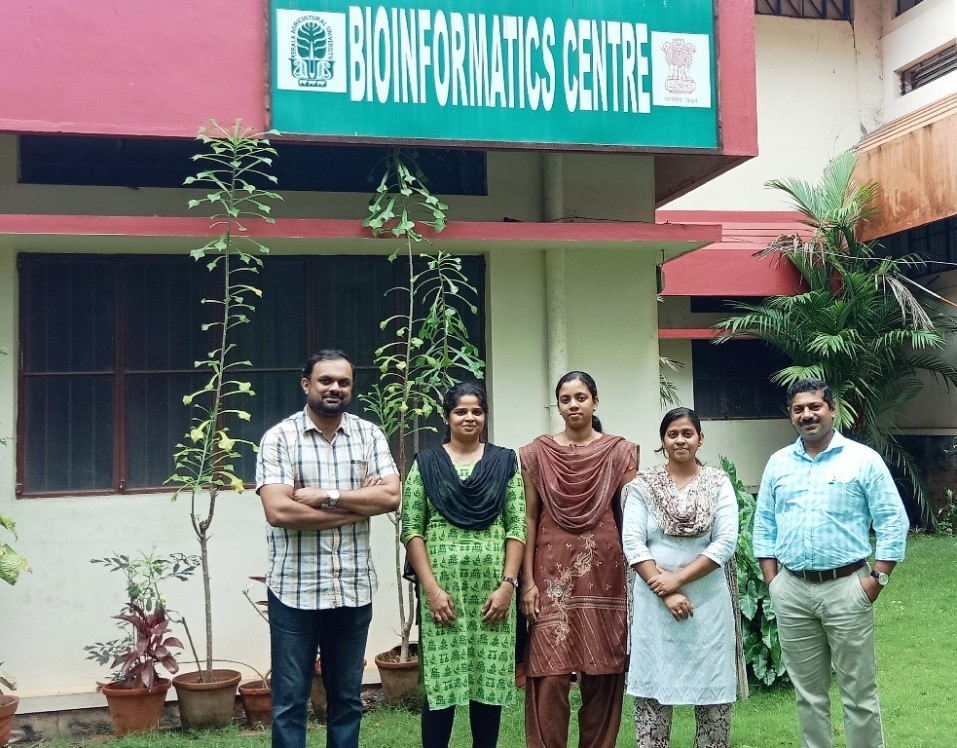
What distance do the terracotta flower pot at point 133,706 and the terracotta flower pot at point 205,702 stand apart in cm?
12

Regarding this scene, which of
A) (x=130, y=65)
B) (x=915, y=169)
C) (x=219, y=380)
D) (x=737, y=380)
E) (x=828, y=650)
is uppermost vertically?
(x=915, y=169)

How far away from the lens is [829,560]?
371 centimetres

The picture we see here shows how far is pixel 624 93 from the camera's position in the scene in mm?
5219

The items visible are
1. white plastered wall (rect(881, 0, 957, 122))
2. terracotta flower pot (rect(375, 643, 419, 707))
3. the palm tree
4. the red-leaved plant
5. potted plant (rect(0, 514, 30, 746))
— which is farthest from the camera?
white plastered wall (rect(881, 0, 957, 122))

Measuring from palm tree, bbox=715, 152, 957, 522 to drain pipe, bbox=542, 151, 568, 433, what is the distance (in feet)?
18.2

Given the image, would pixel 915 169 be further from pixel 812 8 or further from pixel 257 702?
pixel 257 702

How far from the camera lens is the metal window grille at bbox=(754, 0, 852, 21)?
13.3 m

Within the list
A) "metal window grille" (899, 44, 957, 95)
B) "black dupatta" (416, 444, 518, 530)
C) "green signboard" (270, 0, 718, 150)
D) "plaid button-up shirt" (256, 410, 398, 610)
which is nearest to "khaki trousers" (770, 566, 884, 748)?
"black dupatta" (416, 444, 518, 530)

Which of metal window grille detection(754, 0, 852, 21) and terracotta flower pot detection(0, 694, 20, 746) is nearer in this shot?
terracotta flower pot detection(0, 694, 20, 746)

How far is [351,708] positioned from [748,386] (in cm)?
958

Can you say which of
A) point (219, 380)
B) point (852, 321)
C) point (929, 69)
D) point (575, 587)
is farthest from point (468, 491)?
→ point (929, 69)

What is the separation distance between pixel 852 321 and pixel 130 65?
332 inches

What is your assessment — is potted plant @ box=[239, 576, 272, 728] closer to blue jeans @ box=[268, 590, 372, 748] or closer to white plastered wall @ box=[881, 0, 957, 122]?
blue jeans @ box=[268, 590, 372, 748]

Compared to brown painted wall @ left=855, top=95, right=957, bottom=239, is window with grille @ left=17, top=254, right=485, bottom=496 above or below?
below
